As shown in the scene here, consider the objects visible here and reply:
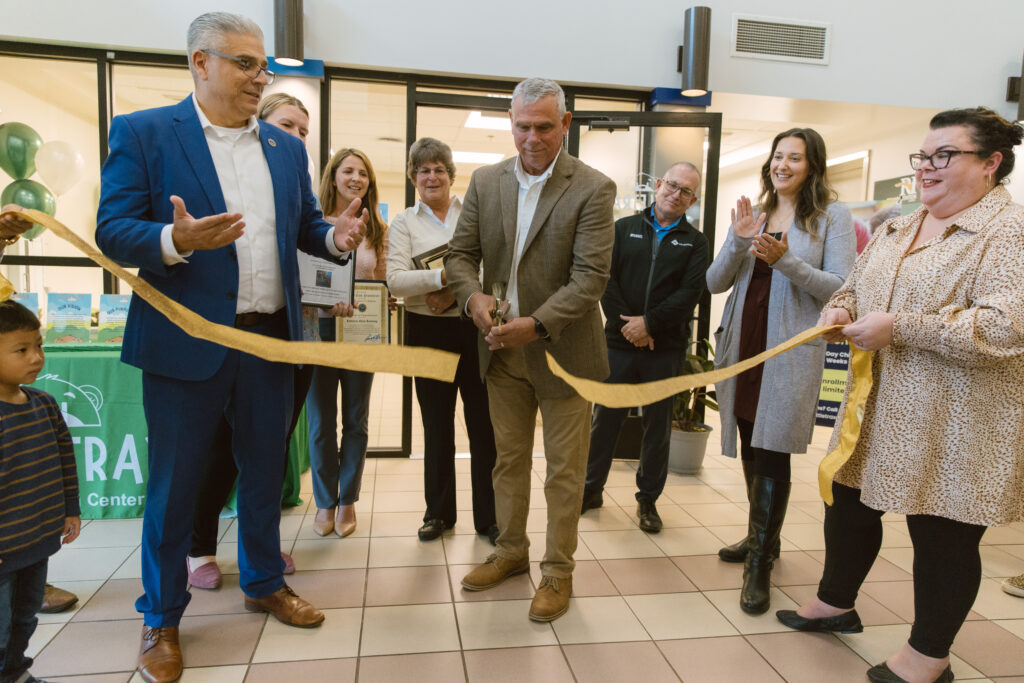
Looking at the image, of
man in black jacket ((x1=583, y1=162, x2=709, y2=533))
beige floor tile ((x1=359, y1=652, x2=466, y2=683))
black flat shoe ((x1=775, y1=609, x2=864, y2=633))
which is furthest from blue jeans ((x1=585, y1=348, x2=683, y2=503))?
beige floor tile ((x1=359, y1=652, x2=466, y2=683))

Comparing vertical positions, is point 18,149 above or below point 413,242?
above

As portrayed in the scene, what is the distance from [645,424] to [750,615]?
3.58ft

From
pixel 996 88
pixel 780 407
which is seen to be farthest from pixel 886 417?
pixel 996 88

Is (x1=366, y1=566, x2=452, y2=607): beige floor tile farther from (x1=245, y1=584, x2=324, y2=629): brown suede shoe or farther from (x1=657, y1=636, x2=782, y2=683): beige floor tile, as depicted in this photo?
(x1=657, y1=636, x2=782, y2=683): beige floor tile

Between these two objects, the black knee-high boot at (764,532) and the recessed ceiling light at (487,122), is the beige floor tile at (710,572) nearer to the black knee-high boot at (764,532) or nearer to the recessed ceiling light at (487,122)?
the black knee-high boot at (764,532)

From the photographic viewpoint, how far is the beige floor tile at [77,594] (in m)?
2.09

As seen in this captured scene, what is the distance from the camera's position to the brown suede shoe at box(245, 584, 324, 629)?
2.07 meters

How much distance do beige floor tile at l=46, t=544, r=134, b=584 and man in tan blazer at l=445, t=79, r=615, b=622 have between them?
144cm

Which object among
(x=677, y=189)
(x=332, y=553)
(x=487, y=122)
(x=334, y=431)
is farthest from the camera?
(x=487, y=122)

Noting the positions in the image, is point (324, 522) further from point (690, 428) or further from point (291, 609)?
point (690, 428)

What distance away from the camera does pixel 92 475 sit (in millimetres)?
2977

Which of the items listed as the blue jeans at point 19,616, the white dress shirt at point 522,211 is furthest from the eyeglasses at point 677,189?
the blue jeans at point 19,616

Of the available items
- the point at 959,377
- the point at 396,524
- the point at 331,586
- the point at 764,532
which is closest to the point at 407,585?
the point at 331,586

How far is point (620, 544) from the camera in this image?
9.29 feet
